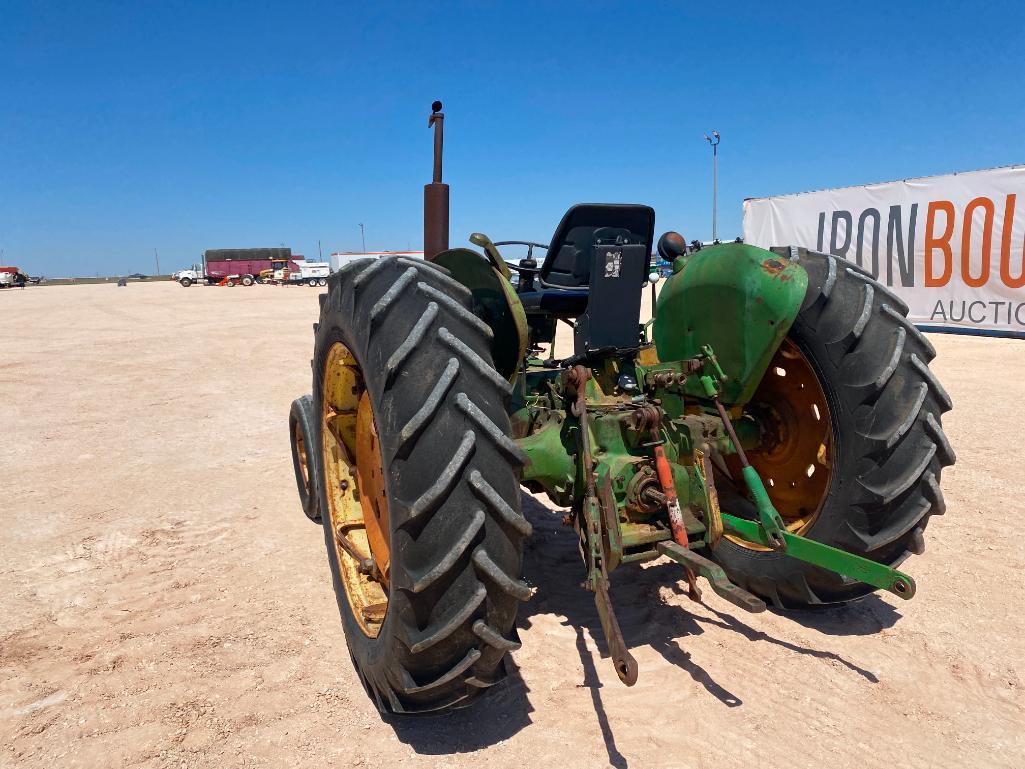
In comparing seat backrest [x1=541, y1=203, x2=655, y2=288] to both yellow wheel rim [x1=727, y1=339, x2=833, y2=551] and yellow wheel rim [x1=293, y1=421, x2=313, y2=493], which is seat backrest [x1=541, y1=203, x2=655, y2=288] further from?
yellow wheel rim [x1=293, y1=421, x2=313, y2=493]

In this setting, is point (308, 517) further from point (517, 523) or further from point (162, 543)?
point (517, 523)

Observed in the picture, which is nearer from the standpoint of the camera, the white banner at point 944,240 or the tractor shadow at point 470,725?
the tractor shadow at point 470,725

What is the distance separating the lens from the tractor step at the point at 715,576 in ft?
6.99

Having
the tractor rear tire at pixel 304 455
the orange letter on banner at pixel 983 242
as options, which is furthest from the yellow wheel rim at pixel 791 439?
the orange letter on banner at pixel 983 242

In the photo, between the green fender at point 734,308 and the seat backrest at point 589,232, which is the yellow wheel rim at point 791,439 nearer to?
the green fender at point 734,308

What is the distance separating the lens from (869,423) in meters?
2.84

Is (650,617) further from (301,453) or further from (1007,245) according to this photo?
(1007,245)

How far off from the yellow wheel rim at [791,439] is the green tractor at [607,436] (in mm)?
11

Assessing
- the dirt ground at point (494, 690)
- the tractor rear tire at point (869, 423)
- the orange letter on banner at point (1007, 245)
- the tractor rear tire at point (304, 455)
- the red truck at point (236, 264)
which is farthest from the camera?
the red truck at point (236, 264)

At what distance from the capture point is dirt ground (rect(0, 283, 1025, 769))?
2.41 metres

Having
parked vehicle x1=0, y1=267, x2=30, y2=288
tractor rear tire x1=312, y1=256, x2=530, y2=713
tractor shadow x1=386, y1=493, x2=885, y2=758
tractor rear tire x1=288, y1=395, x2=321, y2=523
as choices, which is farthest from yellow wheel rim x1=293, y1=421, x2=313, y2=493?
parked vehicle x1=0, y1=267, x2=30, y2=288

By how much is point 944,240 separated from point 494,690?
14.5 metres

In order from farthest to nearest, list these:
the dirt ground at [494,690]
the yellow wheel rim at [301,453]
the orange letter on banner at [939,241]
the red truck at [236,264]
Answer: the red truck at [236,264]
the orange letter on banner at [939,241]
the yellow wheel rim at [301,453]
the dirt ground at [494,690]

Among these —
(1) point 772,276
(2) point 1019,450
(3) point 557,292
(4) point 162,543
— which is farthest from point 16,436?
(2) point 1019,450
